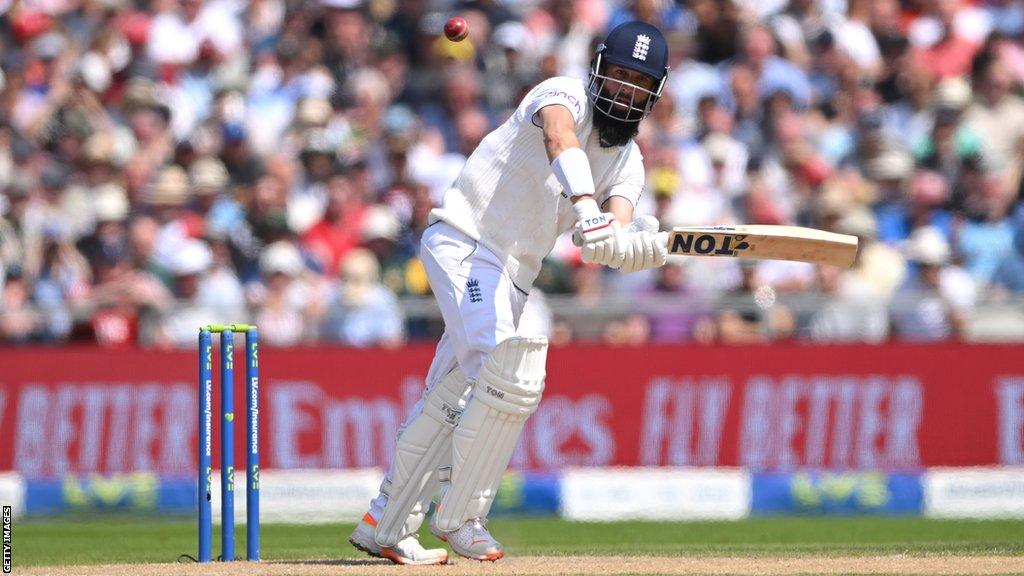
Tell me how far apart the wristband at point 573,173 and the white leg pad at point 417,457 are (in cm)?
93

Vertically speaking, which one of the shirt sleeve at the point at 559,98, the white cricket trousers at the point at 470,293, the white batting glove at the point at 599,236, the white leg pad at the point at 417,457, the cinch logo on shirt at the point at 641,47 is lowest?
the white leg pad at the point at 417,457

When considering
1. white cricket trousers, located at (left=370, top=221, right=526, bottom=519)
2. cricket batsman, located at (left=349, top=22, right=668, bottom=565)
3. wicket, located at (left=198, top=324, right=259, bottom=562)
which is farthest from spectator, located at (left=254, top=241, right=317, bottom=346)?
white cricket trousers, located at (left=370, top=221, right=526, bottom=519)

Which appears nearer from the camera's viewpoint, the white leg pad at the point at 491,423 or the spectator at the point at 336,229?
the white leg pad at the point at 491,423

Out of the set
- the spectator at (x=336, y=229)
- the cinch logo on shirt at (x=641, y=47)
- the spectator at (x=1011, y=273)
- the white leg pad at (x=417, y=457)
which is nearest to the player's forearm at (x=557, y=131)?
the cinch logo on shirt at (x=641, y=47)

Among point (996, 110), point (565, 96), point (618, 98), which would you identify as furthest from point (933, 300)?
point (565, 96)

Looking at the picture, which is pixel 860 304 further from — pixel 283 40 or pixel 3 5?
pixel 3 5

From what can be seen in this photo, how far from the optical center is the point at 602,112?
19.3 ft

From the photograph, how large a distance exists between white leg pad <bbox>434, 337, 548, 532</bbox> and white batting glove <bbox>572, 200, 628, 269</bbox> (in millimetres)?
379

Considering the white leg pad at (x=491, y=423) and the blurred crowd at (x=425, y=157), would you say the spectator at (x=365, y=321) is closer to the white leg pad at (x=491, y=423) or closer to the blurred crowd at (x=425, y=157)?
the blurred crowd at (x=425, y=157)

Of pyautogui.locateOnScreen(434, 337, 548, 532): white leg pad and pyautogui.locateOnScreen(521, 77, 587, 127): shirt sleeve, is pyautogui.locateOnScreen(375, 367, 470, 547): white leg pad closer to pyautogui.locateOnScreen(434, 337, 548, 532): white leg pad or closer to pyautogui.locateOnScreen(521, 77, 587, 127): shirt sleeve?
pyautogui.locateOnScreen(434, 337, 548, 532): white leg pad

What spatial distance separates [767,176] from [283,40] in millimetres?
3911

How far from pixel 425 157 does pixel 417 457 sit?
584cm

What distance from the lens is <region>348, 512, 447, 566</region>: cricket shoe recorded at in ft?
20.0

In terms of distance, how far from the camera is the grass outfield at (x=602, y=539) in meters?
6.73
